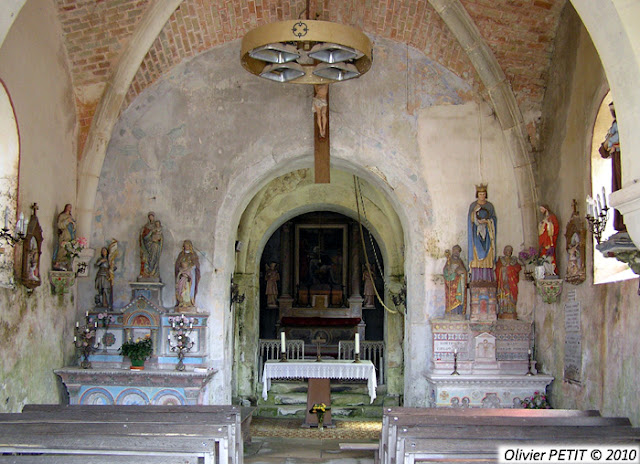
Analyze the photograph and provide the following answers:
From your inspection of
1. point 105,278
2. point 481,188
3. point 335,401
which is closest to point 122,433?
point 105,278

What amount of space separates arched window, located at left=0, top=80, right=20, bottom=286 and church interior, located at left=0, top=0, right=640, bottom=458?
33 centimetres

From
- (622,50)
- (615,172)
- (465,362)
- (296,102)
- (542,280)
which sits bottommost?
(465,362)

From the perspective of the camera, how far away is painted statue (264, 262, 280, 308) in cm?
1819

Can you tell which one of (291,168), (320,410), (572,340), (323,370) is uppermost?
(291,168)

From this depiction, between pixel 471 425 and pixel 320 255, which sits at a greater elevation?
pixel 320 255

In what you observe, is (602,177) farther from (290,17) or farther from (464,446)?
(290,17)

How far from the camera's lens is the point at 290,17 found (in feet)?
36.5

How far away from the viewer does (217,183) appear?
1119cm

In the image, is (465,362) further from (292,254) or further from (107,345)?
(292,254)

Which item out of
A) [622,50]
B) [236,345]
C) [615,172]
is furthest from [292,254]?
[622,50]

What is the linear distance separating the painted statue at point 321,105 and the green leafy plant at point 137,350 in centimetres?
386

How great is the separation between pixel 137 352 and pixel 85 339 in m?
0.74

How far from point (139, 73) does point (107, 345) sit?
3.92m

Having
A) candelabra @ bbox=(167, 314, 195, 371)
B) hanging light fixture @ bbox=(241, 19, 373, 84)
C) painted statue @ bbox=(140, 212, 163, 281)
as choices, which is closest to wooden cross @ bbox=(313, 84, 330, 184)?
hanging light fixture @ bbox=(241, 19, 373, 84)
